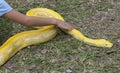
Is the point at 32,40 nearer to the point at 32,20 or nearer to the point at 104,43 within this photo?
the point at 32,20

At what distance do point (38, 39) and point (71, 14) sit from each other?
86cm

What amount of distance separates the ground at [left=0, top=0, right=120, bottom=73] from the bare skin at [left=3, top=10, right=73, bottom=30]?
0.20 m

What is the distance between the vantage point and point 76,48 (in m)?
3.79

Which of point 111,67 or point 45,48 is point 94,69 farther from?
point 45,48

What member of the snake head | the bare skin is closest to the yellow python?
the snake head

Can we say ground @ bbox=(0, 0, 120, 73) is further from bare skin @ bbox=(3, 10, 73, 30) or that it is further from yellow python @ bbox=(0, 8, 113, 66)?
bare skin @ bbox=(3, 10, 73, 30)

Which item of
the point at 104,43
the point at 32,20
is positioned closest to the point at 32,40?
the point at 32,20

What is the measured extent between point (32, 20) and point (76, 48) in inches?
23.5

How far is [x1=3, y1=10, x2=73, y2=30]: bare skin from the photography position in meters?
3.65

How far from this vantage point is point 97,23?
14.0ft

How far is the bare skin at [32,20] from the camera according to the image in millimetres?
3652

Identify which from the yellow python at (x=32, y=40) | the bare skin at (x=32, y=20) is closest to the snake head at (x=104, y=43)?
the yellow python at (x=32, y=40)

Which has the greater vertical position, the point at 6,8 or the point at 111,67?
the point at 6,8

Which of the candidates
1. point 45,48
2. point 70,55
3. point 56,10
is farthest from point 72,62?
point 56,10
